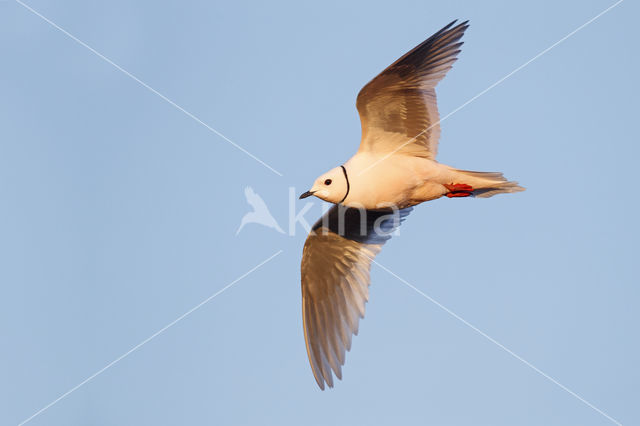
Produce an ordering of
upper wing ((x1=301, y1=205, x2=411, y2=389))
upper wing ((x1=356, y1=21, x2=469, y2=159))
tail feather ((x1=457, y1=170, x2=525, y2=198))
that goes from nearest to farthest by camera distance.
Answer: upper wing ((x1=356, y1=21, x2=469, y2=159)), tail feather ((x1=457, y1=170, x2=525, y2=198)), upper wing ((x1=301, y1=205, x2=411, y2=389))

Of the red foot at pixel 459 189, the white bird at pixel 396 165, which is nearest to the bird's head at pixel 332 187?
the white bird at pixel 396 165

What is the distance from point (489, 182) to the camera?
639 centimetres

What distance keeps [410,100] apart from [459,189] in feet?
2.93

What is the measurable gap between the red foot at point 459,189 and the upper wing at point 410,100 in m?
0.32

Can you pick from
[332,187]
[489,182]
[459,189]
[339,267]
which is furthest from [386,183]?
[339,267]

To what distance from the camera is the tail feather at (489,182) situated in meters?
6.38

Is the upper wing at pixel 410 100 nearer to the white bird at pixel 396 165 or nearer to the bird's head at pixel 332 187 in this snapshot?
the white bird at pixel 396 165

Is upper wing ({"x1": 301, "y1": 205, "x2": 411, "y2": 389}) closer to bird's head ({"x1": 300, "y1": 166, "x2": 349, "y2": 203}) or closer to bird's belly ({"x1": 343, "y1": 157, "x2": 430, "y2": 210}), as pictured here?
bird's belly ({"x1": 343, "y1": 157, "x2": 430, "y2": 210})

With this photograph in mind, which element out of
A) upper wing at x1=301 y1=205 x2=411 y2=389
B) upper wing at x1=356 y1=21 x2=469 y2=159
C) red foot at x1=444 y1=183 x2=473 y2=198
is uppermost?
upper wing at x1=356 y1=21 x2=469 y2=159

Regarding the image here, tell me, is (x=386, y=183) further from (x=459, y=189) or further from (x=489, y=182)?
(x=489, y=182)

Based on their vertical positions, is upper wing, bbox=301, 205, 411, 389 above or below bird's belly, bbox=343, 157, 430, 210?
below

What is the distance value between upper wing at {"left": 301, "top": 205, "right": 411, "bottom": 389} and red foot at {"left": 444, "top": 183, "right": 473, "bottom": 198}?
87cm

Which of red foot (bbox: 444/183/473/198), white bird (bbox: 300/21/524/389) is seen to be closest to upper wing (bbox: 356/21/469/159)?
white bird (bbox: 300/21/524/389)

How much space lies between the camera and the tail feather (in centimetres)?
638
